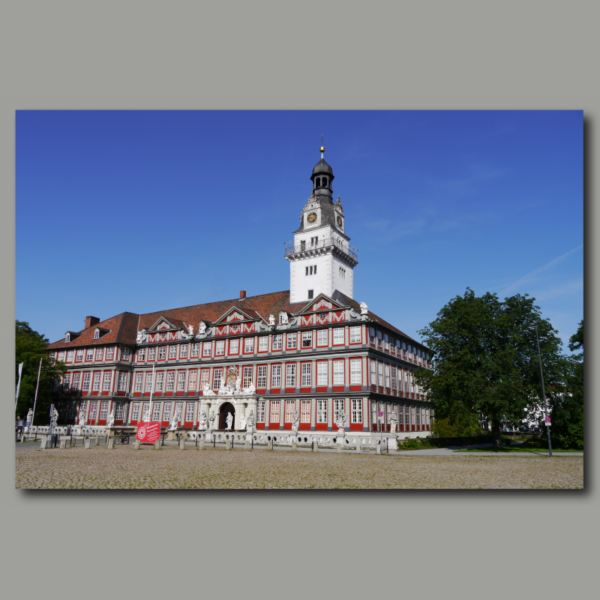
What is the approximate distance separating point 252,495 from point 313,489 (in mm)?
1979

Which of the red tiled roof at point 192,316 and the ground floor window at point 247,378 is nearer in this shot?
the ground floor window at point 247,378

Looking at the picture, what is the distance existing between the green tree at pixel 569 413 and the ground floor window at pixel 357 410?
16.0 metres

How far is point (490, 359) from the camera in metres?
36.8

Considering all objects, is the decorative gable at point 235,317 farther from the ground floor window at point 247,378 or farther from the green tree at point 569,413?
the green tree at point 569,413

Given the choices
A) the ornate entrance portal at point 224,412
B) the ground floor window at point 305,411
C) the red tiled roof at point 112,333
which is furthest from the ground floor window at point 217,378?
the red tiled roof at point 112,333

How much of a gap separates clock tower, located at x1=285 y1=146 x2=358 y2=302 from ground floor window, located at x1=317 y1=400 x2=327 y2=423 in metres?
11.1

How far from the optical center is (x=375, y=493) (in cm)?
1580

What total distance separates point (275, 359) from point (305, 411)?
21.5 feet

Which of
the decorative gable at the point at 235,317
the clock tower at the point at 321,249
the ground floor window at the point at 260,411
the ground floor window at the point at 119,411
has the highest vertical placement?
the clock tower at the point at 321,249

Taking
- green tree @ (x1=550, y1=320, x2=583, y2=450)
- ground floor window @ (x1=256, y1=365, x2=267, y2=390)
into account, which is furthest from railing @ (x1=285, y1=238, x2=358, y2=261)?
green tree @ (x1=550, y1=320, x2=583, y2=450)

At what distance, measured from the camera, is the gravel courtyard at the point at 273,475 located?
1673cm

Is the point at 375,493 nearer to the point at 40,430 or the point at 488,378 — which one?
the point at 488,378

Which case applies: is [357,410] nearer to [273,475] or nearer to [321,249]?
[321,249]

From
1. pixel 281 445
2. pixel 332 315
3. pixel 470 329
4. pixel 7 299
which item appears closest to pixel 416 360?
pixel 332 315
